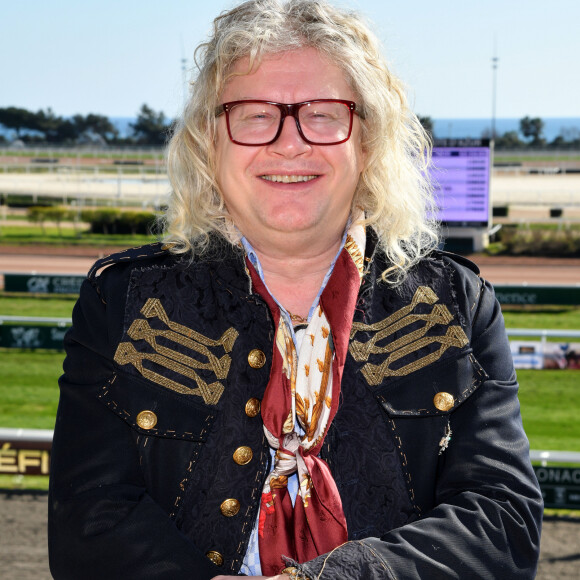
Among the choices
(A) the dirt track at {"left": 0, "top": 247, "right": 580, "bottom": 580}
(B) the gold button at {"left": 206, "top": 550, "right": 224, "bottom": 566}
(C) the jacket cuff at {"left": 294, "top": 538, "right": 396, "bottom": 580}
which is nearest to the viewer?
(C) the jacket cuff at {"left": 294, "top": 538, "right": 396, "bottom": 580}

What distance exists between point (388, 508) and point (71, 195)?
29.6 meters

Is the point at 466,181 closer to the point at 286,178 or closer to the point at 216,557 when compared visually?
the point at 286,178

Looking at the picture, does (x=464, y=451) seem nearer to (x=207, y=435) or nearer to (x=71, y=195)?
(x=207, y=435)

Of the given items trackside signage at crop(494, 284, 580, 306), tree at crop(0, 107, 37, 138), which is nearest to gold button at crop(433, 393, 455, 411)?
trackside signage at crop(494, 284, 580, 306)

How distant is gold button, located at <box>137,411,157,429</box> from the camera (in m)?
1.74

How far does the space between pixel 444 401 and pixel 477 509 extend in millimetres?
248

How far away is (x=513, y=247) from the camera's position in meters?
18.8

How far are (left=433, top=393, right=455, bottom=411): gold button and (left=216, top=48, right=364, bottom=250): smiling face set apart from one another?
476 mm

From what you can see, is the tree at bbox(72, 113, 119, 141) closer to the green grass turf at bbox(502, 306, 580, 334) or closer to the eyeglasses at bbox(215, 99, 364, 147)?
the green grass turf at bbox(502, 306, 580, 334)

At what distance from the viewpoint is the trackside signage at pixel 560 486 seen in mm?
4699

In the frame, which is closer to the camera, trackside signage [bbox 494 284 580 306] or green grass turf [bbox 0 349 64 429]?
green grass turf [bbox 0 349 64 429]

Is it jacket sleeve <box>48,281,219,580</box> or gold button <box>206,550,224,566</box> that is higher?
jacket sleeve <box>48,281,219,580</box>

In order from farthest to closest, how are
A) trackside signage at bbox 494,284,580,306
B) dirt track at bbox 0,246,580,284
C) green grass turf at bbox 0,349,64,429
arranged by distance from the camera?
1. dirt track at bbox 0,246,580,284
2. trackside signage at bbox 494,284,580,306
3. green grass turf at bbox 0,349,64,429

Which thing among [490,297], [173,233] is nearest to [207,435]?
[173,233]
